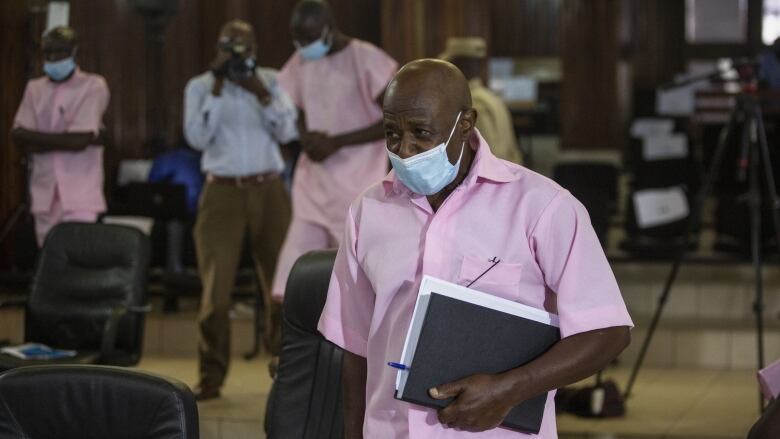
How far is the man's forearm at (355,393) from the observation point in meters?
2.47

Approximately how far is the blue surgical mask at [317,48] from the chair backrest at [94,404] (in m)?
2.78

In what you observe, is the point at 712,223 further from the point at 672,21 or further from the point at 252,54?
the point at 672,21

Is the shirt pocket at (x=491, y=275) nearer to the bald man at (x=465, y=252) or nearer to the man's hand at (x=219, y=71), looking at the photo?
the bald man at (x=465, y=252)

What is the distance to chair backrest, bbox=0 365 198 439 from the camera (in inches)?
94.4

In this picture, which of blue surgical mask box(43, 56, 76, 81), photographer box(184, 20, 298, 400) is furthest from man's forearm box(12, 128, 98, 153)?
photographer box(184, 20, 298, 400)

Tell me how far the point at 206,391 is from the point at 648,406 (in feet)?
5.94

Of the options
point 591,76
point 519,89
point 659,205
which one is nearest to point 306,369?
point 659,205

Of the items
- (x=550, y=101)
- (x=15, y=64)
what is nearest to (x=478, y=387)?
(x=15, y=64)

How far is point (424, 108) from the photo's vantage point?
7.34 feet

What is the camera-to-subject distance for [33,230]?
7359mm

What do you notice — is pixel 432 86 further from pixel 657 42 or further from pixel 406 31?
pixel 657 42

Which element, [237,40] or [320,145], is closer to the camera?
[320,145]

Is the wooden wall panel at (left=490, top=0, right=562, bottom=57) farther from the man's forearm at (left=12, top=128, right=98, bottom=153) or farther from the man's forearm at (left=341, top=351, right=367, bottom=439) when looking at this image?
the man's forearm at (left=341, top=351, right=367, bottom=439)

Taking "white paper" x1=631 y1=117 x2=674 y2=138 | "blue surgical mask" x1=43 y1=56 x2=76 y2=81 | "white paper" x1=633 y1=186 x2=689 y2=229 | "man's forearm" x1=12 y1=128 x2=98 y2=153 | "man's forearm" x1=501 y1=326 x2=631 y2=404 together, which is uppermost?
"blue surgical mask" x1=43 y1=56 x2=76 y2=81
